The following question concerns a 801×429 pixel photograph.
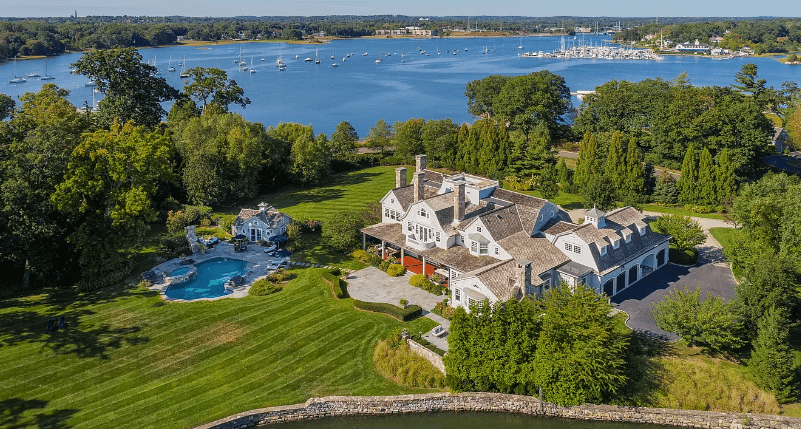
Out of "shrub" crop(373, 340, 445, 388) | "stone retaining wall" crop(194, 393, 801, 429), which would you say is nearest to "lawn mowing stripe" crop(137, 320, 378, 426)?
"stone retaining wall" crop(194, 393, 801, 429)

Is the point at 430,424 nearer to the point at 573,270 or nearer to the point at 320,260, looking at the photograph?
the point at 573,270

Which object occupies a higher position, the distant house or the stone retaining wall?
the distant house

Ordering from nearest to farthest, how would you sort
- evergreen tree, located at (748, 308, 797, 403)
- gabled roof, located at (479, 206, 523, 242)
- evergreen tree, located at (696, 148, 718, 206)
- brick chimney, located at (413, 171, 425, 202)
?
evergreen tree, located at (748, 308, 797, 403)
gabled roof, located at (479, 206, 523, 242)
brick chimney, located at (413, 171, 425, 202)
evergreen tree, located at (696, 148, 718, 206)

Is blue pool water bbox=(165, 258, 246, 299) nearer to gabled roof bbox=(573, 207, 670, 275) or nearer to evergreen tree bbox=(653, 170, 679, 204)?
gabled roof bbox=(573, 207, 670, 275)

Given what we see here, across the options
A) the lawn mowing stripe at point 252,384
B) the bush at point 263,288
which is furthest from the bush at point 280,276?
the lawn mowing stripe at point 252,384

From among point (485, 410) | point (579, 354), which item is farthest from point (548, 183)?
point (485, 410)

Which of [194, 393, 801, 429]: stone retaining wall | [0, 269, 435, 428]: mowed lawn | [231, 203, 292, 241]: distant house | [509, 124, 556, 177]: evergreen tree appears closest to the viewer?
[194, 393, 801, 429]: stone retaining wall

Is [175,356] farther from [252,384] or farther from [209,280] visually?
[209,280]
